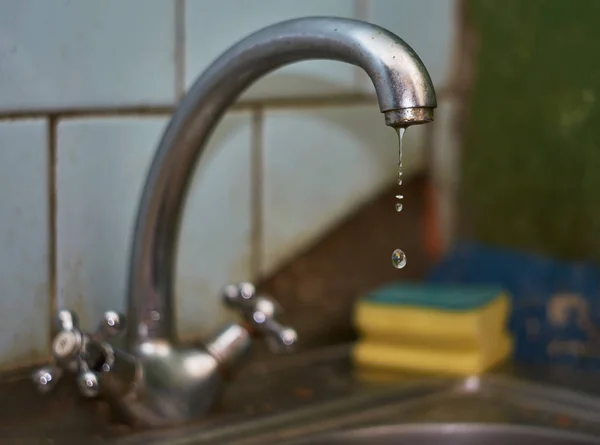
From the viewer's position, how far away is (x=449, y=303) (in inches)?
31.9

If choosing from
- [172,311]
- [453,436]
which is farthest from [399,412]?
[172,311]

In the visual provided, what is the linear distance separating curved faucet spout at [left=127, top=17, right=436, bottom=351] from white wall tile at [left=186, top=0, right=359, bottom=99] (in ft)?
0.49

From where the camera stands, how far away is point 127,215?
0.73 m

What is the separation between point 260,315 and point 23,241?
178mm

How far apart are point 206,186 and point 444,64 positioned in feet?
1.03

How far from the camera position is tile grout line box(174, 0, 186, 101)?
75cm

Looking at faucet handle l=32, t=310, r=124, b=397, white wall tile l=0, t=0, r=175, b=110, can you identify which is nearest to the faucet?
faucet handle l=32, t=310, r=124, b=397

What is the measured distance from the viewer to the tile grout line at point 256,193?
81cm

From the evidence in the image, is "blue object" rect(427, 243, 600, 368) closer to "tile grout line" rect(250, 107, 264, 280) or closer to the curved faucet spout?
"tile grout line" rect(250, 107, 264, 280)

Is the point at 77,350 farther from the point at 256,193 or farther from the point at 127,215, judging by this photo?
the point at 256,193

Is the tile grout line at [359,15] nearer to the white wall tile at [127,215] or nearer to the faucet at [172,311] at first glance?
the white wall tile at [127,215]

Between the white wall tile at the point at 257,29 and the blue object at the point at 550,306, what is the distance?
0.78 ft

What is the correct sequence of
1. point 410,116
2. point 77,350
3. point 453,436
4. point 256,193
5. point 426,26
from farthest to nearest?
1. point 426,26
2. point 256,193
3. point 453,436
4. point 77,350
5. point 410,116

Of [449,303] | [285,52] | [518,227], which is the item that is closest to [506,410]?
[449,303]
